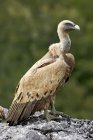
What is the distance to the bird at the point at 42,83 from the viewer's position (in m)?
17.8

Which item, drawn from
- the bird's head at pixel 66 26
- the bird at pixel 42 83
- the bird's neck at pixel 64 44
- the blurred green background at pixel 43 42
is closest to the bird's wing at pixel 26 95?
the bird at pixel 42 83

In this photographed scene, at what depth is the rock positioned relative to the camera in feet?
55.7

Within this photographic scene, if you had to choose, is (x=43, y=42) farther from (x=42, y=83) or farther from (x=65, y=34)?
(x=42, y=83)

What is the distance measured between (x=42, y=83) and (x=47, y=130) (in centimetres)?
99

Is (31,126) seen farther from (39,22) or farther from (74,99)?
(39,22)

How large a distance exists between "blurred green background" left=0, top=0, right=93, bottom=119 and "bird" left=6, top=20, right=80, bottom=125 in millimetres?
27876

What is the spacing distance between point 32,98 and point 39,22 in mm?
62861

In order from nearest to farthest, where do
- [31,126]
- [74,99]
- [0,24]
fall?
[31,126] → [74,99] → [0,24]

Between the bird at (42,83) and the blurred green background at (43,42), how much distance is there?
91.5 ft

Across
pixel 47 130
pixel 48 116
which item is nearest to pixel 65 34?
pixel 48 116

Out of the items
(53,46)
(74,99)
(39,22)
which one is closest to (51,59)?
(53,46)

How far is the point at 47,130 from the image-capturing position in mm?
17312

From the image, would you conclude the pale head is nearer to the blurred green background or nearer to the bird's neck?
the bird's neck

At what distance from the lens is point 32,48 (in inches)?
2840
